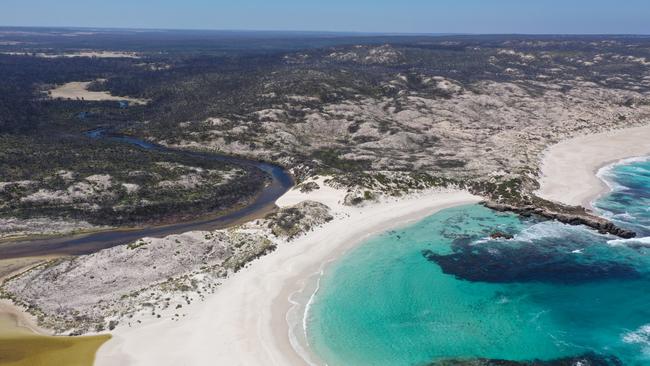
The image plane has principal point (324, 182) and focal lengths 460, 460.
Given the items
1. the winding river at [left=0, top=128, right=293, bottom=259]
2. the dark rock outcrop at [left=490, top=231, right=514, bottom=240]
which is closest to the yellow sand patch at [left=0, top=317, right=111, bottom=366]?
the winding river at [left=0, top=128, right=293, bottom=259]

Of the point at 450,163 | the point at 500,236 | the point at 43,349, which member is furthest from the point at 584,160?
the point at 43,349

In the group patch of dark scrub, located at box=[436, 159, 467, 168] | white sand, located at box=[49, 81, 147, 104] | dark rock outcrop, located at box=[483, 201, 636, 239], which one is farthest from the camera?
white sand, located at box=[49, 81, 147, 104]

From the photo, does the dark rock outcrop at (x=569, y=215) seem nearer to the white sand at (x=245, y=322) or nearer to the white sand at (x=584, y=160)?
the white sand at (x=584, y=160)

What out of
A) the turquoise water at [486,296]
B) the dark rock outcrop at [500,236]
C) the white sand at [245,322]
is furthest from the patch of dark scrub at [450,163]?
the white sand at [245,322]

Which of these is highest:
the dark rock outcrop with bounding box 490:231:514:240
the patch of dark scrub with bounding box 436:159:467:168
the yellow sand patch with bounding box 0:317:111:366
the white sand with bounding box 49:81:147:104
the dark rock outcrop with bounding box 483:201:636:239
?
the white sand with bounding box 49:81:147:104

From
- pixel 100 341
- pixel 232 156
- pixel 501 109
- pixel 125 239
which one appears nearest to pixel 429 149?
pixel 232 156

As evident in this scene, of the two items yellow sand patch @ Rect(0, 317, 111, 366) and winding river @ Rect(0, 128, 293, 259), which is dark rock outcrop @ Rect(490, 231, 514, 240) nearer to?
winding river @ Rect(0, 128, 293, 259)

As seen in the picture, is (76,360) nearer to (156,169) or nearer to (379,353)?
(379,353)
